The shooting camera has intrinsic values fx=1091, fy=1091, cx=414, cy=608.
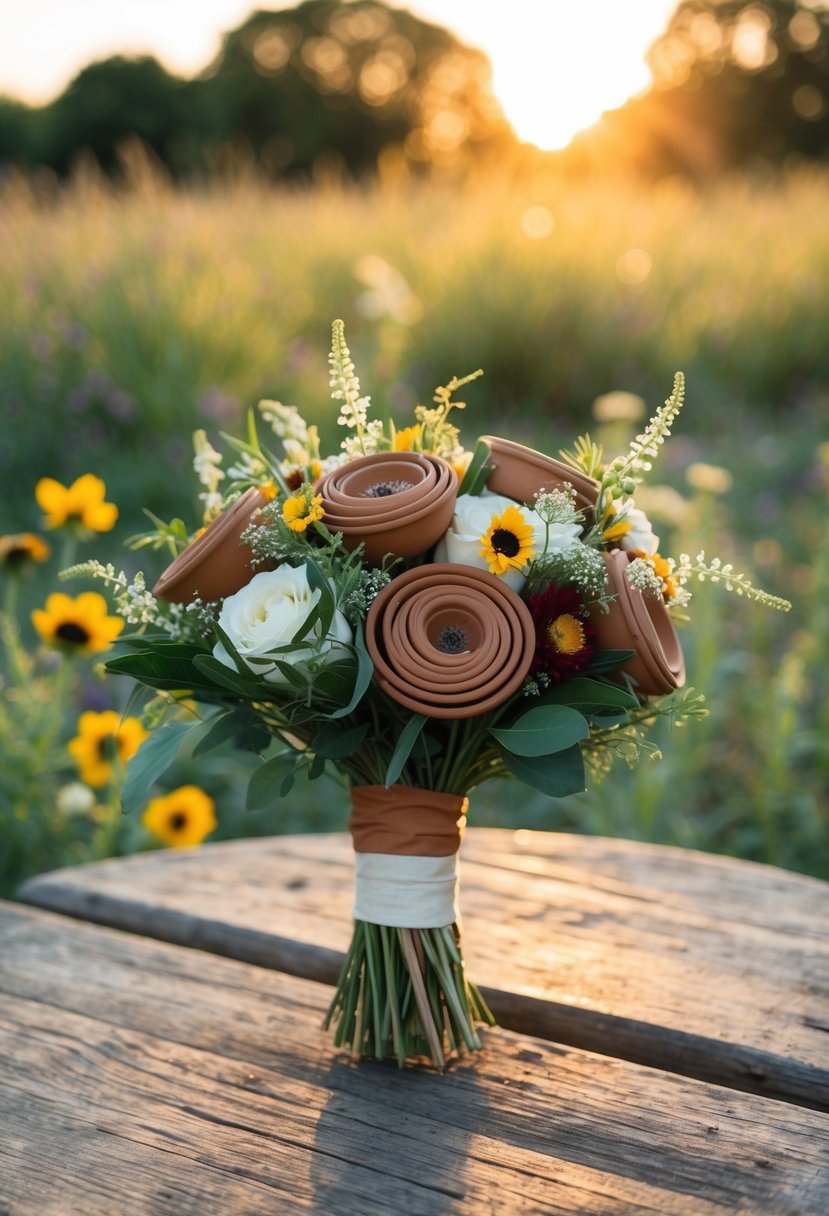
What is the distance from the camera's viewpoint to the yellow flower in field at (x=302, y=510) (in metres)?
0.98

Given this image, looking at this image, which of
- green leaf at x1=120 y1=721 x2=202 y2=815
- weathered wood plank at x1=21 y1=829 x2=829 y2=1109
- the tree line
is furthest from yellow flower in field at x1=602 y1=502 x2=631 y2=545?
the tree line

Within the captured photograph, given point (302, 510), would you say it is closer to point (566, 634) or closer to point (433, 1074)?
point (566, 634)

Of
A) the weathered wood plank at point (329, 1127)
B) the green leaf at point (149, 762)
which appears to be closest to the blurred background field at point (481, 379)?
the weathered wood plank at point (329, 1127)

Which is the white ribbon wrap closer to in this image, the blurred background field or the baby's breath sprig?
the baby's breath sprig

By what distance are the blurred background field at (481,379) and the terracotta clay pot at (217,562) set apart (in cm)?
116

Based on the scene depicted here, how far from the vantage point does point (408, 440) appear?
115 cm

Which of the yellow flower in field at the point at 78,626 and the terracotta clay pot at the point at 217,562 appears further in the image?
the yellow flower in field at the point at 78,626

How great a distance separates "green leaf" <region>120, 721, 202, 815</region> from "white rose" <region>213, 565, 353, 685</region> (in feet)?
0.37

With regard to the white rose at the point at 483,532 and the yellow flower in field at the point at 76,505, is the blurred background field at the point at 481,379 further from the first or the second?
the white rose at the point at 483,532

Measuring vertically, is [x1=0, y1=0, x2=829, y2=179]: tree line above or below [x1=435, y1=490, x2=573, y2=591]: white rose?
above

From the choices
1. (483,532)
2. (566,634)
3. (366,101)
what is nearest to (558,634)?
(566,634)

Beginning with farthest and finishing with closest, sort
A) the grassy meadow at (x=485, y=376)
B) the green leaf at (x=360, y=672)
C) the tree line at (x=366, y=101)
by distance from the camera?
the tree line at (x=366, y=101), the grassy meadow at (x=485, y=376), the green leaf at (x=360, y=672)

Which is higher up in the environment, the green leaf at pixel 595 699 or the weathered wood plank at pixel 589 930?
the green leaf at pixel 595 699

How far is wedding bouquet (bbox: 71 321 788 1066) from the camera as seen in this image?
38.4 inches
